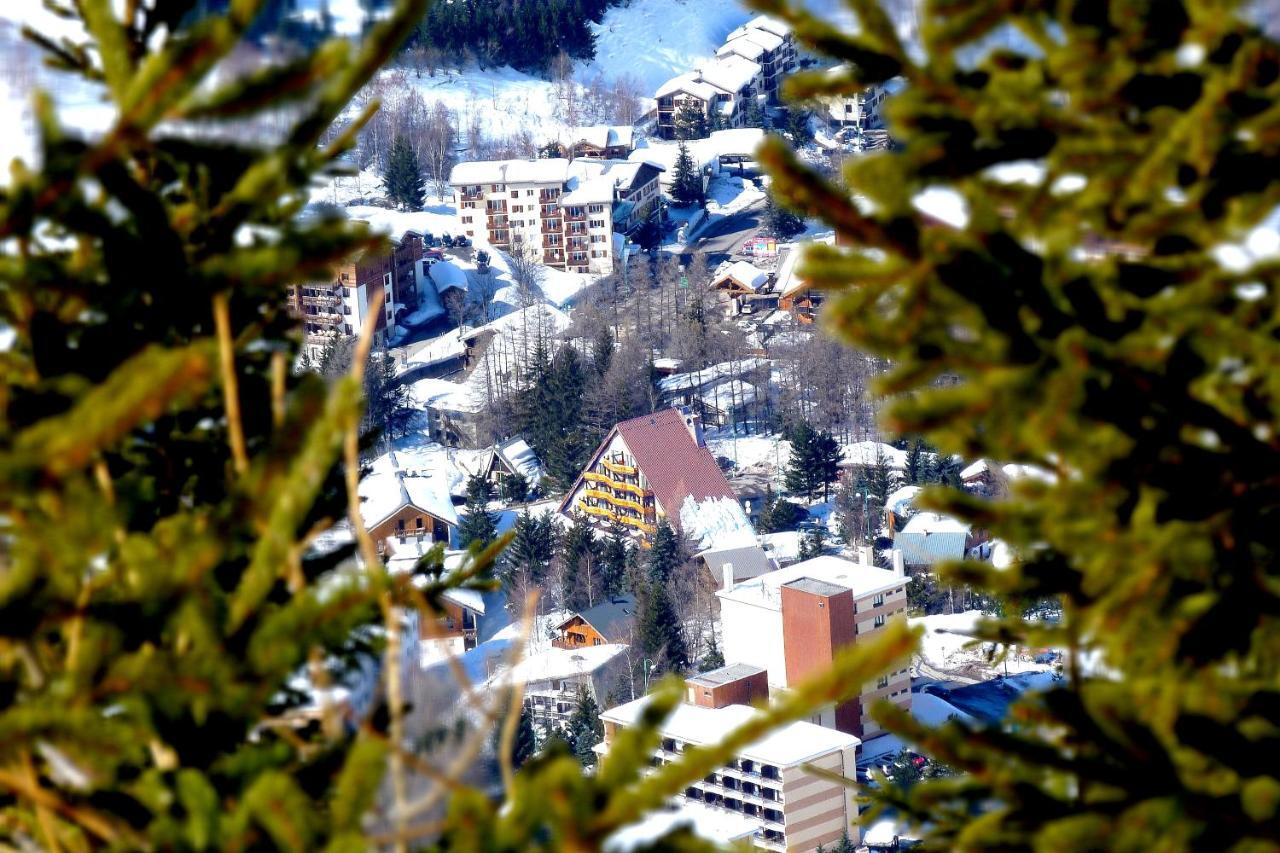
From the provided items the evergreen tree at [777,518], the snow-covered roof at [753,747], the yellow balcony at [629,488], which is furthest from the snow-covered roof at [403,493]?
the snow-covered roof at [753,747]

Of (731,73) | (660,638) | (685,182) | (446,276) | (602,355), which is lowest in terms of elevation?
(660,638)

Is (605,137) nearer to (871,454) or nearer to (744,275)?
(744,275)

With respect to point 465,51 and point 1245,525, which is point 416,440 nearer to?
point 465,51

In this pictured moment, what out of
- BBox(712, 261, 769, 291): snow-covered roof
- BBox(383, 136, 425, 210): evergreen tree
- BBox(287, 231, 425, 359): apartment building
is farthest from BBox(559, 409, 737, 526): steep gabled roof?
BBox(383, 136, 425, 210): evergreen tree

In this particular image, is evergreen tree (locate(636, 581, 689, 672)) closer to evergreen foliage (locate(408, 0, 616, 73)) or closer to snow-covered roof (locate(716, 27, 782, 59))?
snow-covered roof (locate(716, 27, 782, 59))

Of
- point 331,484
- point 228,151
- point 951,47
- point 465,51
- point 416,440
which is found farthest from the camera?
point 465,51

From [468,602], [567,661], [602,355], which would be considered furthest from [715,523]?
[602,355]

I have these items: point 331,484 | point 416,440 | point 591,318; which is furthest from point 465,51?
point 331,484
